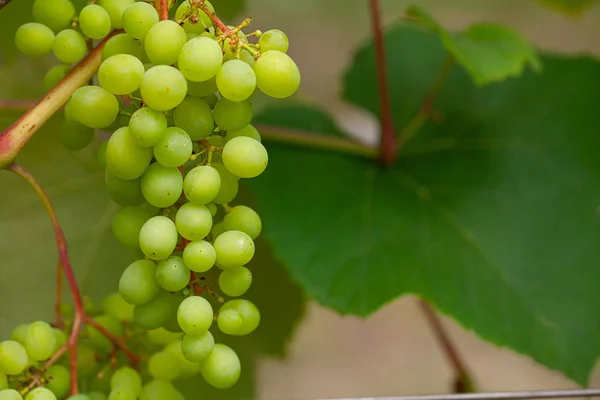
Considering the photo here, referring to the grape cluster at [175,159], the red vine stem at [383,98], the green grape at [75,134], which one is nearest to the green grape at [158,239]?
the grape cluster at [175,159]

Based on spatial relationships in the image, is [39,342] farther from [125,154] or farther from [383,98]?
[383,98]

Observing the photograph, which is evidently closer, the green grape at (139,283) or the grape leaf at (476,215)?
the green grape at (139,283)

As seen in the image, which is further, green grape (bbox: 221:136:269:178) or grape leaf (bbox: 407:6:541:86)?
grape leaf (bbox: 407:6:541:86)

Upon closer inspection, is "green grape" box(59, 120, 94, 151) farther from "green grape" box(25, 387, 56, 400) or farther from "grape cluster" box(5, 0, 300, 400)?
"green grape" box(25, 387, 56, 400)

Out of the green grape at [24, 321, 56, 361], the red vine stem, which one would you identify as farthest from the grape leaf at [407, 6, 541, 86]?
the green grape at [24, 321, 56, 361]

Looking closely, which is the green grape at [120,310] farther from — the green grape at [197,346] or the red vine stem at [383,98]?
the red vine stem at [383,98]

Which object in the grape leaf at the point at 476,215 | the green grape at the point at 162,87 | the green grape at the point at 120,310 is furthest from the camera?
the grape leaf at the point at 476,215
